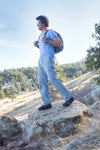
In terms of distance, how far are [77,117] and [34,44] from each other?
97.9 inches

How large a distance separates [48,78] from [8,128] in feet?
7.12

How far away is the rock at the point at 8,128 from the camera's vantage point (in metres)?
3.94

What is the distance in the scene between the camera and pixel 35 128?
3.28 meters

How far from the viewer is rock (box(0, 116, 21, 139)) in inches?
155

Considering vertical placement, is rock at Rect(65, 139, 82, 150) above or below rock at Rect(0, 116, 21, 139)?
above

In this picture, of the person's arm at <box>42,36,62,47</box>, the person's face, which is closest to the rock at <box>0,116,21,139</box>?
the person's arm at <box>42,36,62,47</box>

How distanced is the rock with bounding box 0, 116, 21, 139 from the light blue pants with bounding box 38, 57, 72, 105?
1.40m

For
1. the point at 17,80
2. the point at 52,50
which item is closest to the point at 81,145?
the point at 52,50

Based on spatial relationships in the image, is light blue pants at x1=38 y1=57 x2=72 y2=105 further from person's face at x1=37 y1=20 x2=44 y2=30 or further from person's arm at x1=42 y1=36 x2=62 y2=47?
person's face at x1=37 y1=20 x2=44 y2=30

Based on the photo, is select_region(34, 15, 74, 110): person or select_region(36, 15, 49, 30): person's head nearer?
select_region(34, 15, 74, 110): person

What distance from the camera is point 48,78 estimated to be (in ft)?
11.6

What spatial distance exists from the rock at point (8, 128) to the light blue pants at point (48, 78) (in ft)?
4.60

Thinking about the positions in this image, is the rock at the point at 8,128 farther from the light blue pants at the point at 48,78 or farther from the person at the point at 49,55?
the person at the point at 49,55

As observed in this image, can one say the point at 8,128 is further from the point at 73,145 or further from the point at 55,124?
the point at 73,145
